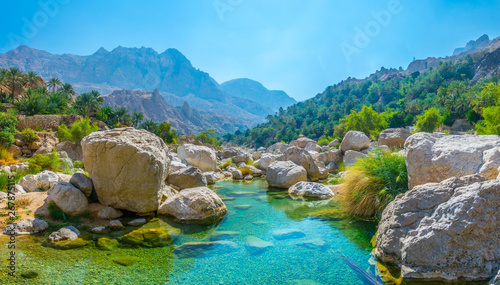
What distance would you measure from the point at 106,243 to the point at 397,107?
104672 millimetres

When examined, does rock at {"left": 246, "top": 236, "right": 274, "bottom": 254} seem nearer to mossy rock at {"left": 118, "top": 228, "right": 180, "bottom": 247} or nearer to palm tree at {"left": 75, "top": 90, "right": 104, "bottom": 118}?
mossy rock at {"left": 118, "top": 228, "right": 180, "bottom": 247}

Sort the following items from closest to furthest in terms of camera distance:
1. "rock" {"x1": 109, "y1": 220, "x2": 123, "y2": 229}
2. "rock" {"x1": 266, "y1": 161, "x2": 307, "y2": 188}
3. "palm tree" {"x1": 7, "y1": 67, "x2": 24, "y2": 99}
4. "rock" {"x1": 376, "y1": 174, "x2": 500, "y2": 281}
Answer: "rock" {"x1": 376, "y1": 174, "x2": 500, "y2": 281} → "rock" {"x1": 109, "y1": 220, "x2": 123, "y2": 229} → "rock" {"x1": 266, "y1": 161, "x2": 307, "y2": 188} → "palm tree" {"x1": 7, "y1": 67, "x2": 24, "y2": 99}

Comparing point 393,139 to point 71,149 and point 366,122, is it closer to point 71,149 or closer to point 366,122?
point 71,149

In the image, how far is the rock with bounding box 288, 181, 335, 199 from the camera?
11.3m

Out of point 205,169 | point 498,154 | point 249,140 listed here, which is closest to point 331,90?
point 249,140

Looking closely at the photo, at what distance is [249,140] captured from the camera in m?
116

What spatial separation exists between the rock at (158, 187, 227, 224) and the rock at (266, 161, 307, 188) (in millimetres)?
5833

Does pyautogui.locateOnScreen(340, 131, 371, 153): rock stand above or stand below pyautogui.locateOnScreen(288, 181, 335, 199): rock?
above

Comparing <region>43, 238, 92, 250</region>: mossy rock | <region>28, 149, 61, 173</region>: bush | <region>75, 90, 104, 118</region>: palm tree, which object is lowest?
<region>43, 238, 92, 250</region>: mossy rock

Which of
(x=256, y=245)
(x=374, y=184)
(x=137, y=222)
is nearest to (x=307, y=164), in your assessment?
(x=374, y=184)

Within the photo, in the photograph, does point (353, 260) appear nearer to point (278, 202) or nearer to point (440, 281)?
point (440, 281)

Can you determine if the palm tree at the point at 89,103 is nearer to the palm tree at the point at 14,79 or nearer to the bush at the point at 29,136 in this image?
the palm tree at the point at 14,79

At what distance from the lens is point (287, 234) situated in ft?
23.3

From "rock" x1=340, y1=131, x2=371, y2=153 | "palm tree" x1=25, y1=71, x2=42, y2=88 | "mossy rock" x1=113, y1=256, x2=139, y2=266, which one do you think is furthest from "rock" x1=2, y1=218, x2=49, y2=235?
"palm tree" x1=25, y1=71, x2=42, y2=88
